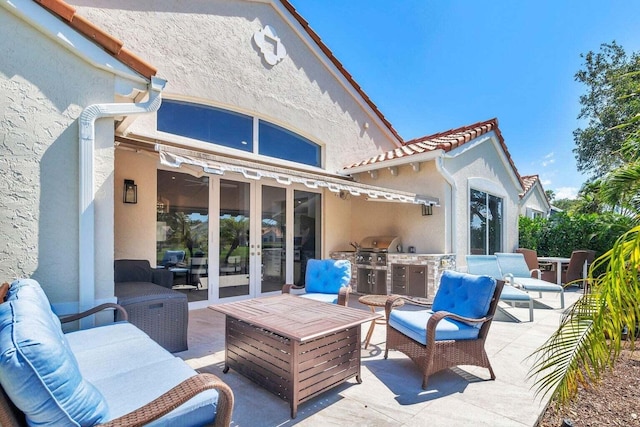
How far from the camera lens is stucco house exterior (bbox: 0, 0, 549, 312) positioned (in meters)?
5.38

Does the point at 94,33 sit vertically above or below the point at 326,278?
above

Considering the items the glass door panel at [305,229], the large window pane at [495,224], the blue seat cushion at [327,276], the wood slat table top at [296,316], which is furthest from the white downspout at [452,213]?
the wood slat table top at [296,316]

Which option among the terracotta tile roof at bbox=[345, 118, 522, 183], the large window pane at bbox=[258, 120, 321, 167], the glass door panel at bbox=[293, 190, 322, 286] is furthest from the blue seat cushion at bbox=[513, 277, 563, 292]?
the large window pane at bbox=[258, 120, 321, 167]

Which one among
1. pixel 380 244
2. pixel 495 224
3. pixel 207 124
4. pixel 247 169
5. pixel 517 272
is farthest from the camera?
pixel 495 224

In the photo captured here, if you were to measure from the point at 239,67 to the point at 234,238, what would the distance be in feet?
20.8

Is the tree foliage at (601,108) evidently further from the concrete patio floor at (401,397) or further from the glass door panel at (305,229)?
the concrete patio floor at (401,397)

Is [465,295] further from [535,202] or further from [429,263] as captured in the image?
[535,202]

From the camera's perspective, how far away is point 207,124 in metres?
10.9

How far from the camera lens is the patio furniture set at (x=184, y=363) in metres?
2.57

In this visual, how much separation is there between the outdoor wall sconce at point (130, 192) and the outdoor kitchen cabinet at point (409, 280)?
969 centimetres

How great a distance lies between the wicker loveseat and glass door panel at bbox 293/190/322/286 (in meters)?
9.32

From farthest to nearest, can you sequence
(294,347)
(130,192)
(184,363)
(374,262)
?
(374,262) → (130,192) → (294,347) → (184,363)

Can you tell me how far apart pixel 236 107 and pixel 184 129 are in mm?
2160

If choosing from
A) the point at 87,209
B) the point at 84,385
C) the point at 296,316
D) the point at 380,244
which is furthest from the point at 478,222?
the point at 84,385
